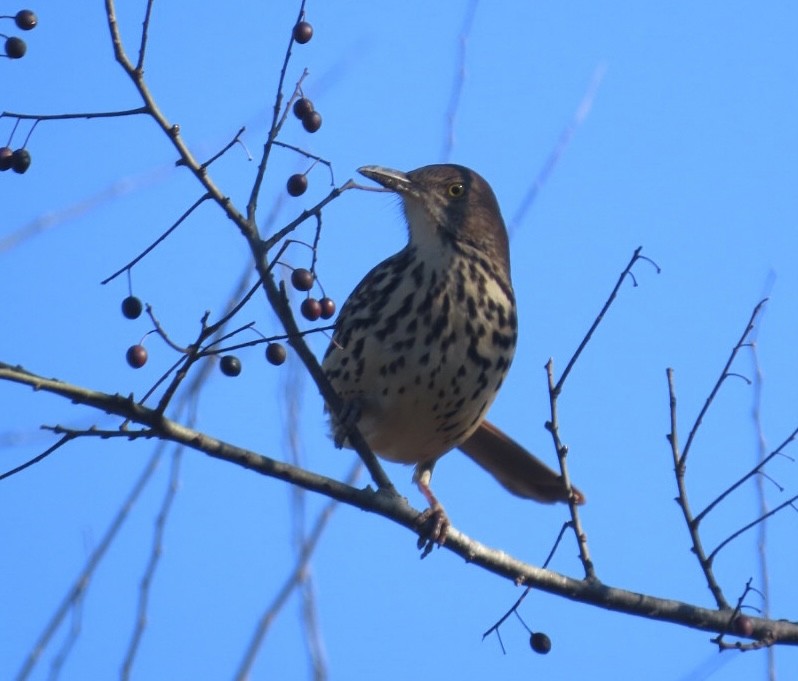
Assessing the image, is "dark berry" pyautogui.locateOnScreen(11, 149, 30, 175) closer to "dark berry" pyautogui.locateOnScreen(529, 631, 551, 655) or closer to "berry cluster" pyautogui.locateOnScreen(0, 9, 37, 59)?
"berry cluster" pyautogui.locateOnScreen(0, 9, 37, 59)

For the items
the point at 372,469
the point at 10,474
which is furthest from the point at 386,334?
the point at 10,474

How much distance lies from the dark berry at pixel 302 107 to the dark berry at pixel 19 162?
76 cm

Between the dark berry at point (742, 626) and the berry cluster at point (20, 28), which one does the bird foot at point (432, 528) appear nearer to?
the dark berry at point (742, 626)

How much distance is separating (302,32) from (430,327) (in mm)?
1559

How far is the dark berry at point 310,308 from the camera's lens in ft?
11.0

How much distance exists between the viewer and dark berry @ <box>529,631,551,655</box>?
3877 mm

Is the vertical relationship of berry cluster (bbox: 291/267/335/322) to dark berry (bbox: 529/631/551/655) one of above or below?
above

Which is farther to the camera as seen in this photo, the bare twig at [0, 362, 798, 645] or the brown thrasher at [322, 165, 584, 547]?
the brown thrasher at [322, 165, 584, 547]

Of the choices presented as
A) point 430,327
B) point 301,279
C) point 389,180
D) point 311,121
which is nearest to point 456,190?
point 389,180

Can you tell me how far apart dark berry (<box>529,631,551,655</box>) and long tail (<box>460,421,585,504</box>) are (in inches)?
65.8

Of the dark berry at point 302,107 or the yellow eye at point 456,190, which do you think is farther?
the yellow eye at point 456,190

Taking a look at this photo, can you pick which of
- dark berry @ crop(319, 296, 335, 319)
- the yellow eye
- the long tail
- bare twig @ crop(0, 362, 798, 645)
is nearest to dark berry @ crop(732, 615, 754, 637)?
bare twig @ crop(0, 362, 798, 645)

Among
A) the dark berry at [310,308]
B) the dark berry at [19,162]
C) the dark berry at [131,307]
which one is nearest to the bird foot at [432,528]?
the dark berry at [310,308]

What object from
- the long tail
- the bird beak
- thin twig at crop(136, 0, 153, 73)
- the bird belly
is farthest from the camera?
the long tail
